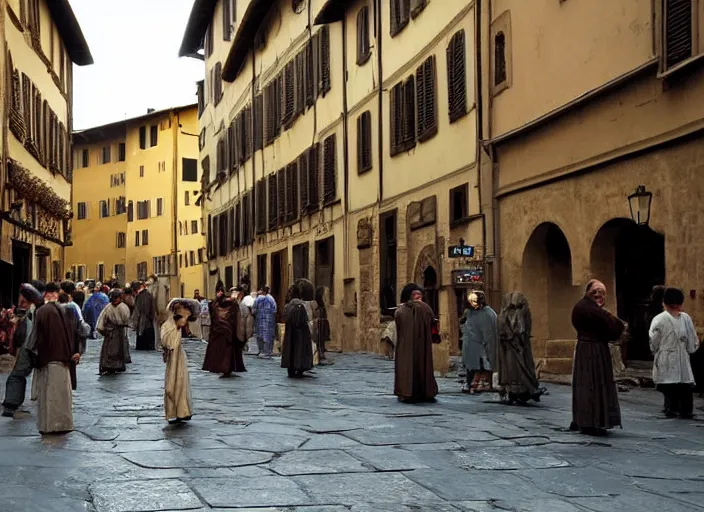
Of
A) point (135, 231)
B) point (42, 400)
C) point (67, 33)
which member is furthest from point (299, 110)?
point (135, 231)

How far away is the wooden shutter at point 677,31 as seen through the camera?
14.6 metres

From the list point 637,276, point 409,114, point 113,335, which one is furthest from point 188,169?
point 637,276

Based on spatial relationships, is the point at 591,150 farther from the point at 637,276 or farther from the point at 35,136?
the point at 35,136

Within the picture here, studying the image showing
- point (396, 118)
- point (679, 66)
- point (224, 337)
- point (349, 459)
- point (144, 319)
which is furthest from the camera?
point (144, 319)

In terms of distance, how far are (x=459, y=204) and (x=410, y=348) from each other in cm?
728

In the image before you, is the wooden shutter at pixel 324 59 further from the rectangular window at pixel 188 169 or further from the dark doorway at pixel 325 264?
the rectangular window at pixel 188 169

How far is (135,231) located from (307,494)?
60.5m

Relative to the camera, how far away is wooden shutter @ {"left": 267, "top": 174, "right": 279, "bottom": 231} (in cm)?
3741

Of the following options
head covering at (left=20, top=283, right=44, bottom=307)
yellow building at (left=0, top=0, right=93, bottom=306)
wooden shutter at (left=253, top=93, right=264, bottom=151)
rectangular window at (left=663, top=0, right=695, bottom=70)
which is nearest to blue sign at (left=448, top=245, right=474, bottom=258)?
rectangular window at (left=663, top=0, right=695, bottom=70)

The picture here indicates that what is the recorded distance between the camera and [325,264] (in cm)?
3166

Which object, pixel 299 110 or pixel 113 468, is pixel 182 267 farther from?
pixel 113 468

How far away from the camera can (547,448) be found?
400 inches

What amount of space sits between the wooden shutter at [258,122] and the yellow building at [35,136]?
626cm

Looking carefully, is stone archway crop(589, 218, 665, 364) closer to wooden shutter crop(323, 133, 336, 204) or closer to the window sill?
the window sill
